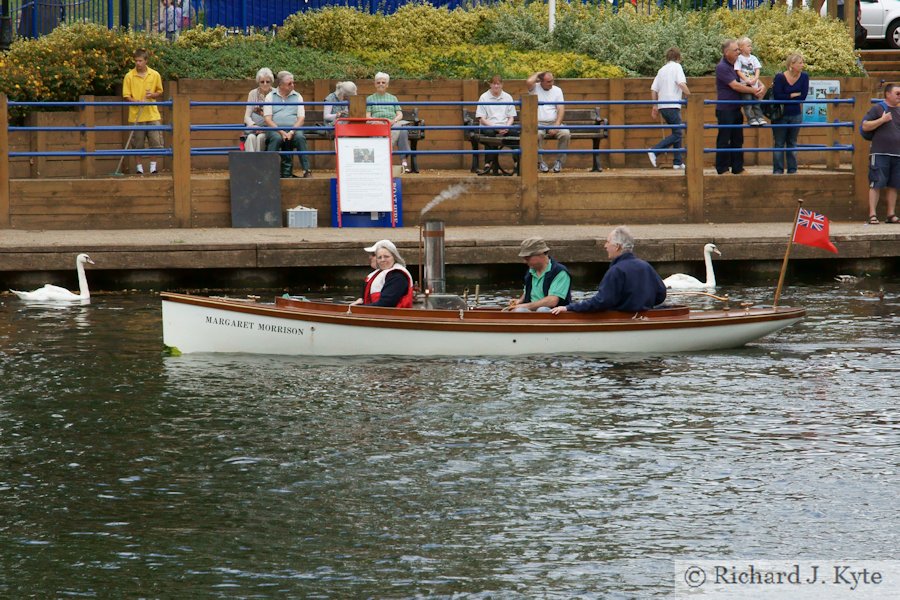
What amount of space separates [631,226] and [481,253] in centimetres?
310

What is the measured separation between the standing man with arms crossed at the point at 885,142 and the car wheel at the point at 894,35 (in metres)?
11.5

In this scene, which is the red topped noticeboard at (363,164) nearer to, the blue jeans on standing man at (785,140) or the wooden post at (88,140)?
the wooden post at (88,140)

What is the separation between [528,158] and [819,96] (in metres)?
8.11

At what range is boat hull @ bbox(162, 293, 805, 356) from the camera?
14.8m

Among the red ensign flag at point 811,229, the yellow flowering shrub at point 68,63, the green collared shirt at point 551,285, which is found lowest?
the green collared shirt at point 551,285

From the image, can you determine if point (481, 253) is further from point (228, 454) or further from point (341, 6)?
point (341, 6)

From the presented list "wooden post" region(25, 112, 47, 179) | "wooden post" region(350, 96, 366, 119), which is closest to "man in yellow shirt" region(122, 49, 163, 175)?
"wooden post" region(25, 112, 47, 179)

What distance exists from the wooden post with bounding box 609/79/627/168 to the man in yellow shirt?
776 centimetres

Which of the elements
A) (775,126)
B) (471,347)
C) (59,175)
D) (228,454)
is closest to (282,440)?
(228,454)

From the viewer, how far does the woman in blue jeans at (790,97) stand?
2228cm

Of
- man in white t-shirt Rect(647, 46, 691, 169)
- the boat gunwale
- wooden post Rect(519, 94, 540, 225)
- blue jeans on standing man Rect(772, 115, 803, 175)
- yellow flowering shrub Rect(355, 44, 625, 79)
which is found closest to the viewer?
the boat gunwale

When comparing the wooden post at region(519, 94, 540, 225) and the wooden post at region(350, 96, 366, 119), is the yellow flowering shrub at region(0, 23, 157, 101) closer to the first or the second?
the wooden post at region(350, 96, 366, 119)

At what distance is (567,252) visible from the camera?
19.9 m

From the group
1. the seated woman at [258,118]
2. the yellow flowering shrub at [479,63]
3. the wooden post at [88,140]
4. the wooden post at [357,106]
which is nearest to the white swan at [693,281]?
the wooden post at [357,106]
